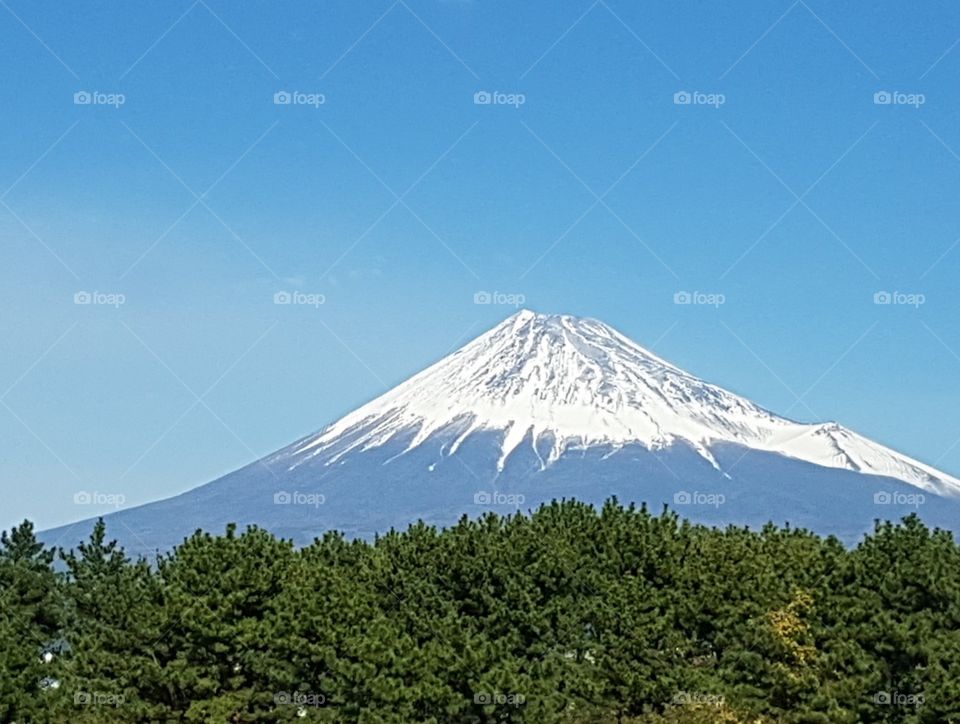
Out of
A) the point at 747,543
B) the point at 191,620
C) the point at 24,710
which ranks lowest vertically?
the point at 24,710

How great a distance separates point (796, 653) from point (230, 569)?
1571cm

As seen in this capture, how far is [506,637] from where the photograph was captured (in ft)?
133

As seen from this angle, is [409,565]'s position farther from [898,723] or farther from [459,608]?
[898,723]

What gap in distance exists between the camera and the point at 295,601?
40.3 m

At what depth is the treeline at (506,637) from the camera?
3638 cm

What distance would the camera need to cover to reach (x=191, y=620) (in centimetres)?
3875

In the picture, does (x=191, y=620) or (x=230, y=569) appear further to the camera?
(x=230, y=569)

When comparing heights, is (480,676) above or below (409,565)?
below

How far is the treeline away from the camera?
36375 millimetres

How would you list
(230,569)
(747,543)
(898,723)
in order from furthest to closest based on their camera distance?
(747,543) < (230,569) < (898,723)

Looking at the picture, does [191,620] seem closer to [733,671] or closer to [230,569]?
[230,569]

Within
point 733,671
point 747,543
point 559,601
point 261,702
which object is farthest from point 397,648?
point 747,543

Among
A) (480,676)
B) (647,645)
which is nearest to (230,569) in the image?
(480,676)

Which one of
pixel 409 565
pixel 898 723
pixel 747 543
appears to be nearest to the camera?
pixel 898 723
